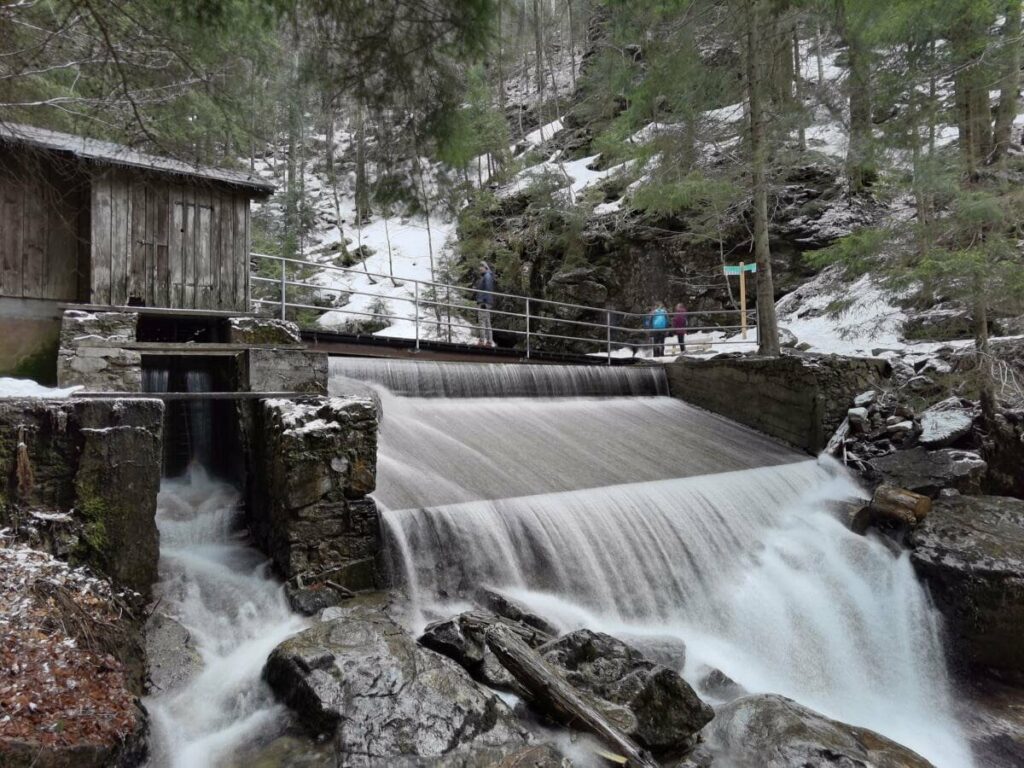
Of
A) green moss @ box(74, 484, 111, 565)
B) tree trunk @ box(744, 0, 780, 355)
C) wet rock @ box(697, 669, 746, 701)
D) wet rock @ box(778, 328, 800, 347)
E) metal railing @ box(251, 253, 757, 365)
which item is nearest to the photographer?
green moss @ box(74, 484, 111, 565)

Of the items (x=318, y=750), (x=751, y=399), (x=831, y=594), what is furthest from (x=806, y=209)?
(x=318, y=750)

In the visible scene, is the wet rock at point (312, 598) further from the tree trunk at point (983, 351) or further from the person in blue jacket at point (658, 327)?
→ the person in blue jacket at point (658, 327)

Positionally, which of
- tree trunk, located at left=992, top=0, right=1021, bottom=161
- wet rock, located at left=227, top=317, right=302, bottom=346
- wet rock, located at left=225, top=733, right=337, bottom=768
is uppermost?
tree trunk, located at left=992, top=0, right=1021, bottom=161

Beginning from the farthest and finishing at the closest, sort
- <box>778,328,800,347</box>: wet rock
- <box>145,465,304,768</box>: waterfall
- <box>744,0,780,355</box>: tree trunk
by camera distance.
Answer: <box>778,328,800,347</box>: wet rock
<box>744,0,780,355</box>: tree trunk
<box>145,465,304,768</box>: waterfall

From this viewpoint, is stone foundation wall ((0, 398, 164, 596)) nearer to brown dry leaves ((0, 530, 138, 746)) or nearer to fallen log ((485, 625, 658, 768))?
brown dry leaves ((0, 530, 138, 746))

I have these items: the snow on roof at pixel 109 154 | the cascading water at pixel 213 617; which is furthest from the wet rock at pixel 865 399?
the snow on roof at pixel 109 154

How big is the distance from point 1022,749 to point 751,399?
6229mm

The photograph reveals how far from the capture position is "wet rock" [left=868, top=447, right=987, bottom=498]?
7523mm

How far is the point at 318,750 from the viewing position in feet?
9.97

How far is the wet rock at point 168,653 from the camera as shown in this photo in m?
3.72

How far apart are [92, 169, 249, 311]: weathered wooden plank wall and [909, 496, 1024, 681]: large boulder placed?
28.1 feet

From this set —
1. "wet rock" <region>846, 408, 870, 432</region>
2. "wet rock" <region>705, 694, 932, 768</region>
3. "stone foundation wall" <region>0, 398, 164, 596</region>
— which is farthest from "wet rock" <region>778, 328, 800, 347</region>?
"stone foundation wall" <region>0, 398, 164, 596</region>

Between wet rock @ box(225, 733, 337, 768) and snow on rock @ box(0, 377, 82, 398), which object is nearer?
wet rock @ box(225, 733, 337, 768)

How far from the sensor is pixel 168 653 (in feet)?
12.8
